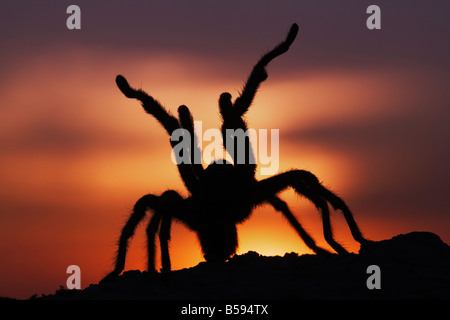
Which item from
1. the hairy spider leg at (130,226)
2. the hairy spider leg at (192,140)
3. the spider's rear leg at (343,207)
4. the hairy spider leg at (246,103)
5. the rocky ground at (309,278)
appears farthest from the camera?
the hairy spider leg at (192,140)

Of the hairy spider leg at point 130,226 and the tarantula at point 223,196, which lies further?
the hairy spider leg at point 130,226

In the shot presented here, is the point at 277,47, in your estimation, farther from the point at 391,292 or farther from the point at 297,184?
the point at 391,292

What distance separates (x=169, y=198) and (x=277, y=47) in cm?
474

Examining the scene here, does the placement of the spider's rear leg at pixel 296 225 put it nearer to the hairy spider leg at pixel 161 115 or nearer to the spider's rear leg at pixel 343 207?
the spider's rear leg at pixel 343 207

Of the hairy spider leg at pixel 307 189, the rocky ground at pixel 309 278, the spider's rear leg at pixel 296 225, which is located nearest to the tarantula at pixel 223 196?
the hairy spider leg at pixel 307 189

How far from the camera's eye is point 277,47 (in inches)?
572

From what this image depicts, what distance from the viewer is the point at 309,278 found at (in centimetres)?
1141

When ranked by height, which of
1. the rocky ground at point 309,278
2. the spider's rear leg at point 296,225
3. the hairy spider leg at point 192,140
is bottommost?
the rocky ground at point 309,278

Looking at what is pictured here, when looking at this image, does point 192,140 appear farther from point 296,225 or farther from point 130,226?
point 296,225

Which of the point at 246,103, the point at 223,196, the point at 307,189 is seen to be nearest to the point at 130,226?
the point at 223,196

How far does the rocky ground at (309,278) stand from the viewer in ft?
35.0

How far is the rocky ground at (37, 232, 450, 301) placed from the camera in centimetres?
1067

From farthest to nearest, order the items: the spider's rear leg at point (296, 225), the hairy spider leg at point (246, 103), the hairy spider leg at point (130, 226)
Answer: the spider's rear leg at point (296, 225) < the hairy spider leg at point (246, 103) < the hairy spider leg at point (130, 226)
